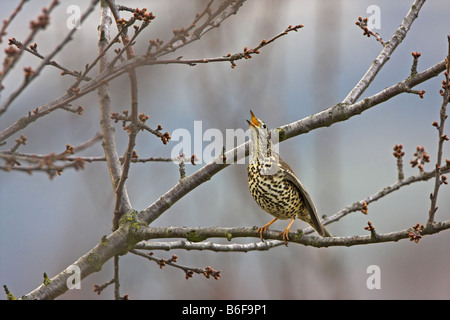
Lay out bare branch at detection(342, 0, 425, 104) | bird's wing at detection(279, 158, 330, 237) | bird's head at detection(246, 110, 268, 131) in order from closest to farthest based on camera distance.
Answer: bare branch at detection(342, 0, 425, 104), bird's wing at detection(279, 158, 330, 237), bird's head at detection(246, 110, 268, 131)

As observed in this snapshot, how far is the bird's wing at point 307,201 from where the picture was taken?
13.3ft

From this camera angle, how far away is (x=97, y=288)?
11.7 ft

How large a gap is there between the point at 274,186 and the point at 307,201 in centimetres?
31

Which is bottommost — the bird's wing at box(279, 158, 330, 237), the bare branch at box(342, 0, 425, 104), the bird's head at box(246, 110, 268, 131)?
the bird's wing at box(279, 158, 330, 237)

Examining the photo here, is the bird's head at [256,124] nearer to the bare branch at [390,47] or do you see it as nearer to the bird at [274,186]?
the bird at [274,186]

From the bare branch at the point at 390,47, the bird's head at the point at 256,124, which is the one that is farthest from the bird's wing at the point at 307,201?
the bare branch at the point at 390,47

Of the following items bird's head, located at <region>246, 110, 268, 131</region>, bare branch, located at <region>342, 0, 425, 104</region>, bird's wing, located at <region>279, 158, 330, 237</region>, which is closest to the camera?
bare branch, located at <region>342, 0, 425, 104</region>

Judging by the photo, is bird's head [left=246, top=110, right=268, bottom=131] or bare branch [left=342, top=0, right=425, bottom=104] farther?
bird's head [left=246, top=110, right=268, bottom=131]

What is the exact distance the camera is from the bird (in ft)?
13.5

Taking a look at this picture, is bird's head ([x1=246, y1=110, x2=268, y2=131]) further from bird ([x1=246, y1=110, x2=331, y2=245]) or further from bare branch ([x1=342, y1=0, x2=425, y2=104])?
bare branch ([x1=342, y1=0, x2=425, y2=104])

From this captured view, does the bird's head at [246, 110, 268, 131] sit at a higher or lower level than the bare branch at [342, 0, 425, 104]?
lower

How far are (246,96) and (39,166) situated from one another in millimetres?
2865

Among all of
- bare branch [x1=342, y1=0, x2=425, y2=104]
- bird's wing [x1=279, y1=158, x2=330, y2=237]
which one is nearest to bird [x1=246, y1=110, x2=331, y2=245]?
bird's wing [x1=279, y1=158, x2=330, y2=237]
